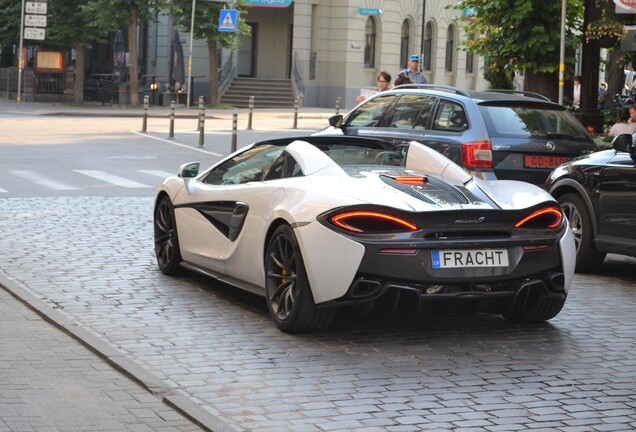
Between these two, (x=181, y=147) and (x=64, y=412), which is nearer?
(x=64, y=412)

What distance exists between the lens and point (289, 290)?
8.55 meters

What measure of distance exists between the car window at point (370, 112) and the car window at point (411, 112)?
0.59 feet

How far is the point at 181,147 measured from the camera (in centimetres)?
2850

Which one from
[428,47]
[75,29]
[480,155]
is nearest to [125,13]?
[75,29]

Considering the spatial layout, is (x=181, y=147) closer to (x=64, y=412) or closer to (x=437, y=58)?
(x=64, y=412)

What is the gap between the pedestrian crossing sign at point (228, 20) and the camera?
150 feet

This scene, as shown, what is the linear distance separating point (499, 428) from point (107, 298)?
4217mm

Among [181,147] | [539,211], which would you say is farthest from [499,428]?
[181,147]

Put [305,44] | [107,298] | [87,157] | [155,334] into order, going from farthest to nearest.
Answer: [305,44], [87,157], [107,298], [155,334]

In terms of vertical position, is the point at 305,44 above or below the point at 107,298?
above

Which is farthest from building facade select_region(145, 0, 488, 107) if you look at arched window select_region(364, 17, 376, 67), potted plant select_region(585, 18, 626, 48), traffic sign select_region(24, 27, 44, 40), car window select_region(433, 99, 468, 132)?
car window select_region(433, 99, 468, 132)

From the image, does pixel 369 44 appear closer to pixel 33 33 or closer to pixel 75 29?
pixel 75 29

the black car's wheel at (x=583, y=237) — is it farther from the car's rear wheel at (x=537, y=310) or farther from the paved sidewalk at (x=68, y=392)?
the paved sidewalk at (x=68, y=392)

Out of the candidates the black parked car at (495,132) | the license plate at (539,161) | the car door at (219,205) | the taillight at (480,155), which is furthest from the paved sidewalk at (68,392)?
the license plate at (539,161)
